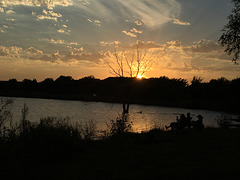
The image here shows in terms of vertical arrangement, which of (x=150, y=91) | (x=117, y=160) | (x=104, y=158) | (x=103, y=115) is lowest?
(x=103, y=115)

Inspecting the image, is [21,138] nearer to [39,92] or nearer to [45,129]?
→ [45,129]

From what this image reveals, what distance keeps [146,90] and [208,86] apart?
1413 inches

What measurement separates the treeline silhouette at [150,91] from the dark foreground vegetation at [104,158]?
49.8 metres

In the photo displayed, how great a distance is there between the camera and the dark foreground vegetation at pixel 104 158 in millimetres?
8367

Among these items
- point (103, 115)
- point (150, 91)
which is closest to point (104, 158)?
point (103, 115)

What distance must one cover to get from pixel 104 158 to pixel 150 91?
118033 mm

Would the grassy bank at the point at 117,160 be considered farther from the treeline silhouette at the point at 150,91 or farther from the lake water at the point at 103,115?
the treeline silhouette at the point at 150,91

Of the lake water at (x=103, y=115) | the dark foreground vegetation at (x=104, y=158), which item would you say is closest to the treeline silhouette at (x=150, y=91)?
the lake water at (x=103, y=115)

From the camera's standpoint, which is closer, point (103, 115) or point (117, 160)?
point (117, 160)

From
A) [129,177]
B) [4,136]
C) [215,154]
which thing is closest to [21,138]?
[4,136]

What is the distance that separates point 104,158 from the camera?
37.3ft

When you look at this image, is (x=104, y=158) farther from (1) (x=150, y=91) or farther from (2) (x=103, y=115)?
(1) (x=150, y=91)

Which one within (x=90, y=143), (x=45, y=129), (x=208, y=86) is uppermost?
(x=208, y=86)

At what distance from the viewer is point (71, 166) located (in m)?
10.3
